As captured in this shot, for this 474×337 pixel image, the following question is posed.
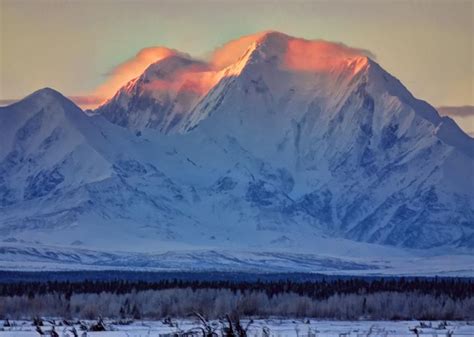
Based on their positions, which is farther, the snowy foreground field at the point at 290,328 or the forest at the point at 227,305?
the forest at the point at 227,305

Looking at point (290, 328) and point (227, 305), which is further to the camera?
point (227, 305)

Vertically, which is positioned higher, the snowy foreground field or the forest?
the forest

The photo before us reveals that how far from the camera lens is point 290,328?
7775 centimetres

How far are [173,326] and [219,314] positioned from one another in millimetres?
12898

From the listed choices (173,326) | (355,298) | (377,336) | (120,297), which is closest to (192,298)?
(120,297)

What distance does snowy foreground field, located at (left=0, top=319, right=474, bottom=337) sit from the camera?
69.8m

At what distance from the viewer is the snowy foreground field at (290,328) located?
229 feet

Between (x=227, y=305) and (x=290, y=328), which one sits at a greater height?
(x=227, y=305)

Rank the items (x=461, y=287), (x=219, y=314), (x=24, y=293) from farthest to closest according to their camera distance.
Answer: (x=461, y=287) < (x=24, y=293) < (x=219, y=314)

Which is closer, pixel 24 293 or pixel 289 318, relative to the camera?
pixel 289 318

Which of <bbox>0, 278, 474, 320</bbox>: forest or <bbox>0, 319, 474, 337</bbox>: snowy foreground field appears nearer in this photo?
<bbox>0, 319, 474, 337</bbox>: snowy foreground field

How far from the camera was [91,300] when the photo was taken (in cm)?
9700

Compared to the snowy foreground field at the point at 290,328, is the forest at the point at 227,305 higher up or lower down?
higher up

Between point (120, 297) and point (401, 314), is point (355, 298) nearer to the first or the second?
point (401, 314)
